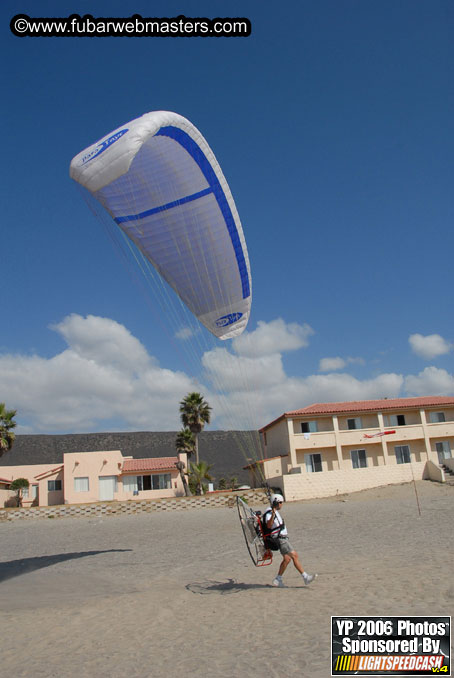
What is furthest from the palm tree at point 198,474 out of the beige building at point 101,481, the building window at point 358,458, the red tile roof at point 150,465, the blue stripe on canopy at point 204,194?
the blue stripe on canopy at point 204,194

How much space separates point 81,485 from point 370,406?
18823 millimetres

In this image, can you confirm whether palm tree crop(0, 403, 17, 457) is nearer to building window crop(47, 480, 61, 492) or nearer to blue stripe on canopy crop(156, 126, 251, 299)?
building window crop(47, 480, 61, 492)

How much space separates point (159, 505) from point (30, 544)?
382 inches

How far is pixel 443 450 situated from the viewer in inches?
1275

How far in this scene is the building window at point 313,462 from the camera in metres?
31.2

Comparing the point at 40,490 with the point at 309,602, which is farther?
the point at 40,490

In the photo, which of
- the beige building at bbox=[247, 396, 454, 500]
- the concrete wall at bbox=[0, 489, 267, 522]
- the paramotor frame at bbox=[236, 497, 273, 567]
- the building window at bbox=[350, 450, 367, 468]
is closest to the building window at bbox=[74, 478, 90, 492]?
the concrete wall at bbox=[0, 489, 267, 522]

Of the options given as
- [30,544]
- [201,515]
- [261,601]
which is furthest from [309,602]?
[201,515]

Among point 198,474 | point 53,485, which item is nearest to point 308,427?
point 198,474

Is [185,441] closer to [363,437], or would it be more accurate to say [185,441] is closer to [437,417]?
[363,437]

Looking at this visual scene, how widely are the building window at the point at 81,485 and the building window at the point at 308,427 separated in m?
13.7

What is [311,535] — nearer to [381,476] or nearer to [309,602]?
[309,602]

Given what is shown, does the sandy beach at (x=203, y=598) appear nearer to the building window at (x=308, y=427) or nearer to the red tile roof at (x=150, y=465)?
the building window at (x=308, y=427)

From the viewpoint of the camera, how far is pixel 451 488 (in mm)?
25234
